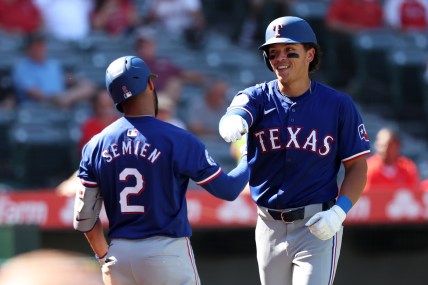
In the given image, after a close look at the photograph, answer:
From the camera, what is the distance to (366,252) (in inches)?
310

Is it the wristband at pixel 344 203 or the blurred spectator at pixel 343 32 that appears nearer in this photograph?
the wristband at pixel 344 203

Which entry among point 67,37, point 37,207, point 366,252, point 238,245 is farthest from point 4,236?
point 67,37

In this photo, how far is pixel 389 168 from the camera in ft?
26.9

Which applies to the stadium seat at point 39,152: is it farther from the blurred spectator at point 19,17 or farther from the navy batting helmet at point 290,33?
the navy batting helmet at point 290,33

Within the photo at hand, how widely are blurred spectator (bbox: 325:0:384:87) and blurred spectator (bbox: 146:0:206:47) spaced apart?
1.57 metres

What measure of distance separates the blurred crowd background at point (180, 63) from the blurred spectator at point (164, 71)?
13mm

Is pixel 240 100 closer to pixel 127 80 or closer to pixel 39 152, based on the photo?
pixel 127 80

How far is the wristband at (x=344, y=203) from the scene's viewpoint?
436 centimetres

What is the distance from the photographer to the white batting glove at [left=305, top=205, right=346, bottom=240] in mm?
4188

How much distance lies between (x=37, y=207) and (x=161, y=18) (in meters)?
4.56

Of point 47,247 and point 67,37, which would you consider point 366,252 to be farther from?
point 67,37

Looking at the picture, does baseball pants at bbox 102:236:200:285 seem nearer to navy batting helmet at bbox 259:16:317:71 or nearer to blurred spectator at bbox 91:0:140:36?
navy batting helmet at bbox 259:16:317:71

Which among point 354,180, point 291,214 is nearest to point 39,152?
point 291,214

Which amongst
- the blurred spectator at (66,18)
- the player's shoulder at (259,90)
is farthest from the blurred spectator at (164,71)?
the player's shoulder at (259,90)
